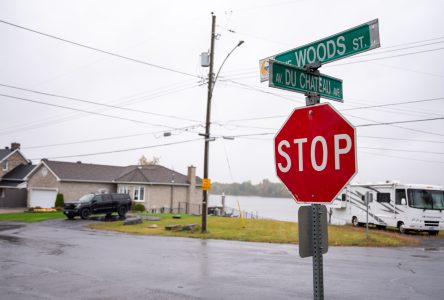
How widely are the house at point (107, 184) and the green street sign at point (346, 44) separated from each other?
47.3 metres

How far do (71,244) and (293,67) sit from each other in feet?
53.0

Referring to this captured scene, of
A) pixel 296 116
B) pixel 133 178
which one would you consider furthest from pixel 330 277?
pixel 133 178

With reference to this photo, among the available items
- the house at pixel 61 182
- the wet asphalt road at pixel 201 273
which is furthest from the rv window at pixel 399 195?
the house at pixel 61 182

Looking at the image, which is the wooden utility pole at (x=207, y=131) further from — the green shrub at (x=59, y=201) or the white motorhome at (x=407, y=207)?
the green shrub at (x=59, y=201)

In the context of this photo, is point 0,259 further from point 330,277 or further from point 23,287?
point 330,277

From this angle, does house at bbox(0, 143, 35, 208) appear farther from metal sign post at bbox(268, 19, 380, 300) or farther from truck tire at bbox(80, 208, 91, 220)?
metal sign post at bbox(268, 19, 380, 300)

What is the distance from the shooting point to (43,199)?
50.1 meters

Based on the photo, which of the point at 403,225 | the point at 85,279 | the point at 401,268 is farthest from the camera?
the point at 403,225

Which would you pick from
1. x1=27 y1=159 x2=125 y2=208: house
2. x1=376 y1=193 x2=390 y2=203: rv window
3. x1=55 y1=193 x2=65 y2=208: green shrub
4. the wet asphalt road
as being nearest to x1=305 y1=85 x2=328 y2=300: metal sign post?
the wet asphalt road

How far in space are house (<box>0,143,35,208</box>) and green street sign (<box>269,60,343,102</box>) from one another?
5295cm

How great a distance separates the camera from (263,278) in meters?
10.5

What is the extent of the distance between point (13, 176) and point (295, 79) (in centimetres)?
5687

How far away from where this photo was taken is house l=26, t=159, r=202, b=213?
49.3 metres

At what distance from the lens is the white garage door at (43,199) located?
164 feet
